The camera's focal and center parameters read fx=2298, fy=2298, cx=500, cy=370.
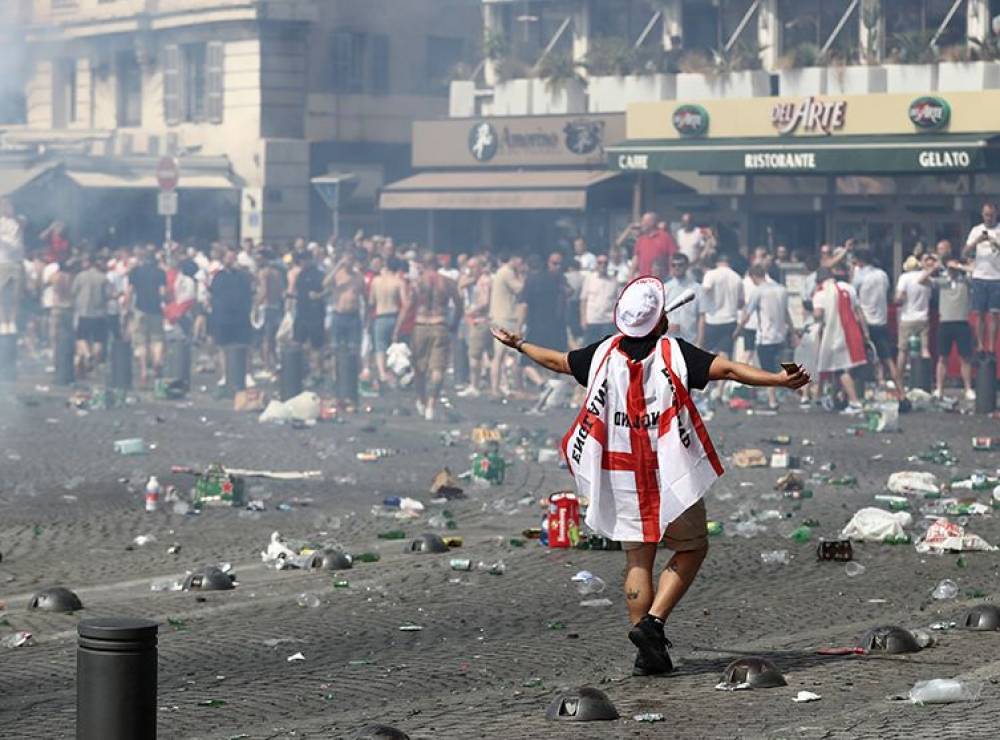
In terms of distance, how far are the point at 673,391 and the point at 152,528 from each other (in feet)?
18.1

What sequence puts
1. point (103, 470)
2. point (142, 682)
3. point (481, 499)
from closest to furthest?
point (142, 682), point (481, 499), point (103, 470)

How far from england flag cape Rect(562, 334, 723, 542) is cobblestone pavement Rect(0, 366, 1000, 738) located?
1.93ft

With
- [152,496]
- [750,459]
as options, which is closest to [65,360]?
[750,459]

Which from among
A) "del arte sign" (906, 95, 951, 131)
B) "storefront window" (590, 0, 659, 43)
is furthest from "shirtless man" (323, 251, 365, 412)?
"storefront window" (590, 0, 659, 43)

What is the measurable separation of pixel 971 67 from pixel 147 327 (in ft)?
42.4

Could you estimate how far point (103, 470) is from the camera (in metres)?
16.5

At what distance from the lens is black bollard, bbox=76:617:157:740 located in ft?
19.7

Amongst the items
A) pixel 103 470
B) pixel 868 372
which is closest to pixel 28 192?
pixel 868 372

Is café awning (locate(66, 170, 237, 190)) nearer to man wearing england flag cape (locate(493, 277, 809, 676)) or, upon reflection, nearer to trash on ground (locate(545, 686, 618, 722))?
man wearing england flag cape (locate(493, 277, 809, 676))

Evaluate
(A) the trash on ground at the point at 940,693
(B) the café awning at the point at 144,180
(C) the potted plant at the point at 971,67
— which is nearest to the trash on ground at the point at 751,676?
(A) the trash on ground at the point at 940,693

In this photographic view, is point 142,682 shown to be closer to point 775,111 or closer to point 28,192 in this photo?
point 775,111

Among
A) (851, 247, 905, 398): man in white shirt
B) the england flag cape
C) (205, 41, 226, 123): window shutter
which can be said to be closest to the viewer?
the england flag cape

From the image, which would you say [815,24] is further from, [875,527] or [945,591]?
[945,591]

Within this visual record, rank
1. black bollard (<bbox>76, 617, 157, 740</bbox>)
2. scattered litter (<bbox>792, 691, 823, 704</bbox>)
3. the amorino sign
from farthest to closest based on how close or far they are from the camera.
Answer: the amorino sign → scattered litter (<bbox>792, 691, 823, 704</bbox>) → black bollard (<bbox>76, 617, 157, 740</bbox>)
